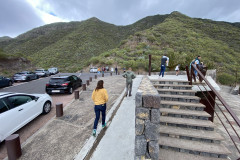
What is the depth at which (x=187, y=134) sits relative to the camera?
2826 mm

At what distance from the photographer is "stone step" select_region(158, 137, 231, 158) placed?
2492mm

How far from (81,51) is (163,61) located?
4072 cm

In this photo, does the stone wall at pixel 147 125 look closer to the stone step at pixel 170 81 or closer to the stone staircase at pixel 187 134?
the stone staircase at pixel 187 134

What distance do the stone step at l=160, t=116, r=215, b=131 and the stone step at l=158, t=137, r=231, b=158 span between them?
0.45 m

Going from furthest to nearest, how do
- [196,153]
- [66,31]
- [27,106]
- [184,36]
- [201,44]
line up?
[66,31]
[184,36]
[201,44]
[27,106]
[196,153]

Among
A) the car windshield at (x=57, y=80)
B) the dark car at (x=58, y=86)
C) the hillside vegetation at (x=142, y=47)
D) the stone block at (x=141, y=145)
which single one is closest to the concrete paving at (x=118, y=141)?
the stone block at (x=141, y=145)

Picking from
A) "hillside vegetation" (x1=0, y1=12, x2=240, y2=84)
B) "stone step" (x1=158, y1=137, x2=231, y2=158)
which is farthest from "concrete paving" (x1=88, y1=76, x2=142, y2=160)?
"hillside vegetation" (x1=0, y1=12, x2=240, y2=84)

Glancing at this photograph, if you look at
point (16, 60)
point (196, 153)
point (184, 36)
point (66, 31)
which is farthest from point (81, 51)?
point (196, 153)

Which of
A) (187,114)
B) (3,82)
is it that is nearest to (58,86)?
(3,82)

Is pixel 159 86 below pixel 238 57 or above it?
below

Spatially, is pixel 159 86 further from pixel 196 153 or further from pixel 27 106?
pixel 27 106

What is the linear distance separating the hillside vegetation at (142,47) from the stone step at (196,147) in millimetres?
10060

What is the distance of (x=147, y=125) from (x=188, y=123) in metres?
1.79

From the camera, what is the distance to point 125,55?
26.9m
